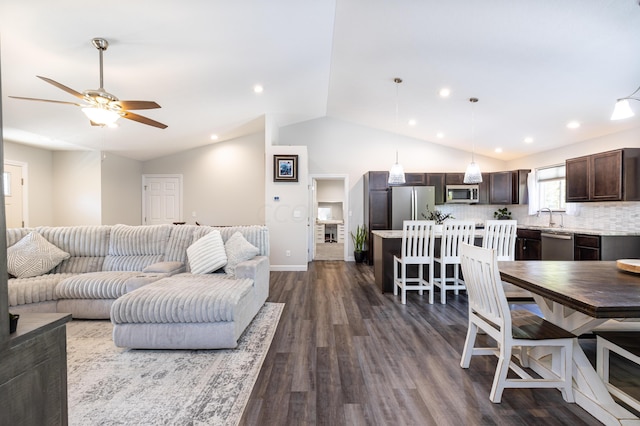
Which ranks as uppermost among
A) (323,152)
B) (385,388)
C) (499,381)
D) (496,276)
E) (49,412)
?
(323,152)

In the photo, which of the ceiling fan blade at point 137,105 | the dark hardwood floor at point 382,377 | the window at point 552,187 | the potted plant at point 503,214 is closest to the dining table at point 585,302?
the dark hardwood floor at point 382,377

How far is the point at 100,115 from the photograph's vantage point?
2.95 m

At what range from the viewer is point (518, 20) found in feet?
8.75

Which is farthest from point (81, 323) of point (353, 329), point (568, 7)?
point (568, 7)

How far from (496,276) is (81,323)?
12.5ft

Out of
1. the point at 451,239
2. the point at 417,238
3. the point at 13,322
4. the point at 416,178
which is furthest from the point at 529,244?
the point at 13,322

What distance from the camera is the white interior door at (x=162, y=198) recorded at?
7.29 metres

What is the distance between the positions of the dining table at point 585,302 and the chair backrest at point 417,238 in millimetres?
1503

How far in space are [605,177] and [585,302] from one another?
401 cm

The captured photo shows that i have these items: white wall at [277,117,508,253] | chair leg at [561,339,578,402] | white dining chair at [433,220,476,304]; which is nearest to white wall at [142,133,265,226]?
white wall at [277,117,508,253]

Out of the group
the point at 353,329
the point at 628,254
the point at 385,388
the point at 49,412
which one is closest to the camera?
the point at 49,412

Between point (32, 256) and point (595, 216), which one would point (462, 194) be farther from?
point (32, 256)

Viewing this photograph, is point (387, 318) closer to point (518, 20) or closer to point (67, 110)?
point (518, 20)

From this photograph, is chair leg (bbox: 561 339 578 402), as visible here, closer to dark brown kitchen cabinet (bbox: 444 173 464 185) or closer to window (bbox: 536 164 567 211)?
window (bbox: 536 164 567 211)
